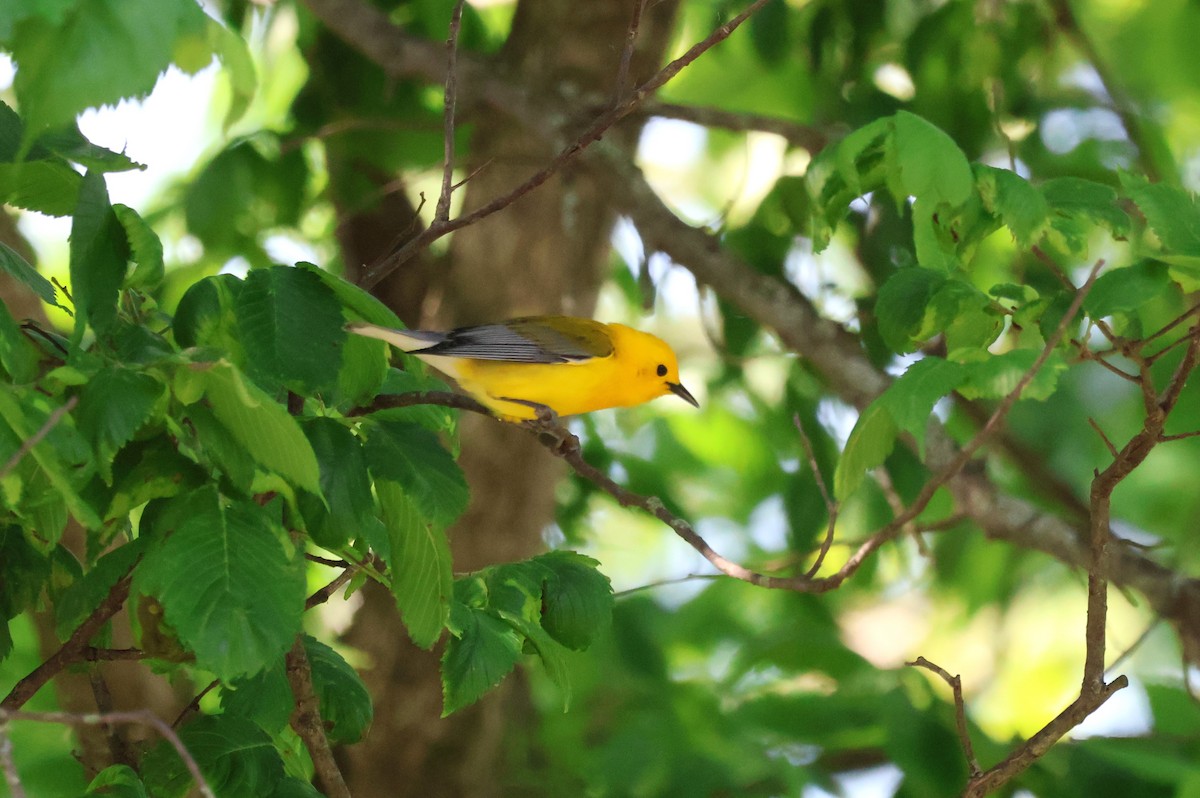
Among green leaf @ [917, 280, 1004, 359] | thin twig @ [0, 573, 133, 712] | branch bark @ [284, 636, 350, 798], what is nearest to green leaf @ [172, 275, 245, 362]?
thin twig @ [0, 573, 133, 712]

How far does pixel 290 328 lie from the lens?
2123 millimetres

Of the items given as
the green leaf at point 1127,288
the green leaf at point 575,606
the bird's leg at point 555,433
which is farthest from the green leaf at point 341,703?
the green leaf at point 1127,288

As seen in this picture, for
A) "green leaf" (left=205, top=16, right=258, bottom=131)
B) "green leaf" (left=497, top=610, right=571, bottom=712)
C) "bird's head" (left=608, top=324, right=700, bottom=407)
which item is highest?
"bird's head" (left=608, top=324, right=700, bottom=407)

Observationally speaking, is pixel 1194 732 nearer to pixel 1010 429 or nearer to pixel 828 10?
pixel 1010 429

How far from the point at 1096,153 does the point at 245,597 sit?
501 centimetres

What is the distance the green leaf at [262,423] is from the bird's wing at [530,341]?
102 inches

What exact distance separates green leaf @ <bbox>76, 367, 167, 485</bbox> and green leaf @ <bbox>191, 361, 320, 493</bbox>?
0.10 m

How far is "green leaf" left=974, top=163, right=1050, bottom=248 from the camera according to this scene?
269cm

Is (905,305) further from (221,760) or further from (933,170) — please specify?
(221,760)

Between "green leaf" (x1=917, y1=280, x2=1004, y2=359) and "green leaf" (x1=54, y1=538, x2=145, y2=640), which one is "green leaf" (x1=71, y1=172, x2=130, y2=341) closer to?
"green leaf" (x1=54, y1=538, x2=145, y2=640)

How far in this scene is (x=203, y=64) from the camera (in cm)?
276

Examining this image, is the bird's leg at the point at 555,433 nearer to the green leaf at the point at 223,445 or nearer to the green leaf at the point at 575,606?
the green leaf at the point at 575,606

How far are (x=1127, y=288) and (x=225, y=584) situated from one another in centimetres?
175

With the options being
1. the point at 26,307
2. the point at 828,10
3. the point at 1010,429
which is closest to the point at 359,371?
the point at 26,307
